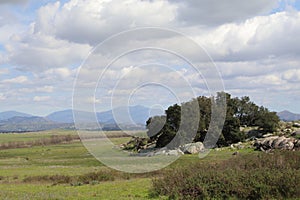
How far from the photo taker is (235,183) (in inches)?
772

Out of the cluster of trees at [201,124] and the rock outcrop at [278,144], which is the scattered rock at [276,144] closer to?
the rock outcrop at [278,144]

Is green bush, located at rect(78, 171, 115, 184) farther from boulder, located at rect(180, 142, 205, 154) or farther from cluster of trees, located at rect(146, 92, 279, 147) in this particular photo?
cluster of trees, located at rect(146, 92, 279, 147)

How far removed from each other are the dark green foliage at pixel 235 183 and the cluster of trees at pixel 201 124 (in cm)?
5052

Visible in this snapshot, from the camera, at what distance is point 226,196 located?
1980 cm

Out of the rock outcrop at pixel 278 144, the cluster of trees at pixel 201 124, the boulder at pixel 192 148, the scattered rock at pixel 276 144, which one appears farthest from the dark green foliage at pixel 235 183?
the cluster of trees at pixel 201 124

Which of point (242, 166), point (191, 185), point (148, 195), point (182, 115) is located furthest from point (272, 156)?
point (182, 115)

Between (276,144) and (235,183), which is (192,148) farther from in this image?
(235,183)

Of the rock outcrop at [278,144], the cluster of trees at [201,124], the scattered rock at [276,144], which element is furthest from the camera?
the cluster of trees at [201,124]

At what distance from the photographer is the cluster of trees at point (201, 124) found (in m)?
76.4

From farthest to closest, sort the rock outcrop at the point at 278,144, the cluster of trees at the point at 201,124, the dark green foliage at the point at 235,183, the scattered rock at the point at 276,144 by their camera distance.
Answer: the cluster of trees at the point at 201,124 < the scattered rock at the point at 276,144 < the rock outcrop at the point at 278,144 < the dark green foliage at the point at 235,183

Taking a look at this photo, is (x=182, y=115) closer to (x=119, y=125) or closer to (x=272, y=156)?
(x=119, y=125)

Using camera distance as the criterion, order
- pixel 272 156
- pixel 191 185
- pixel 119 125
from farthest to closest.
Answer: pixel 119 125 → pixel 272 156 → pixel 191 185

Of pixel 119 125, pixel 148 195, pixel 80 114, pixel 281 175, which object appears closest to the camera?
pixel 281 175

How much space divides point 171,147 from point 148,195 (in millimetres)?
55323
